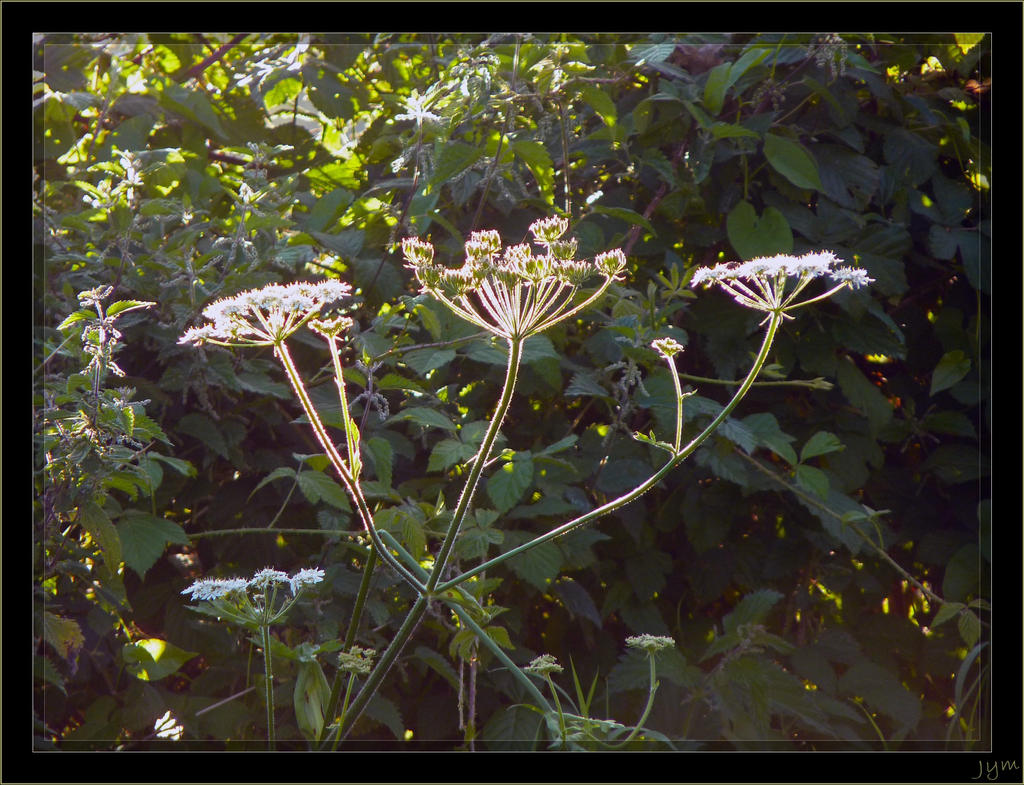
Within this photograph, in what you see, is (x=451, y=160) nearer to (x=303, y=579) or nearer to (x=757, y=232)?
(x=757, y=232)

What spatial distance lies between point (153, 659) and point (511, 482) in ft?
1.84

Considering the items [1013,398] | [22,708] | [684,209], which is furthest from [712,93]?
[22,708]

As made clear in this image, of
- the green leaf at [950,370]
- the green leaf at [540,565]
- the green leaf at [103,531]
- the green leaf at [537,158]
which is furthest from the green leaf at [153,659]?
the green leaf at [950,370]

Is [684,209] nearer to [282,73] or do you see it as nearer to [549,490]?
[549,490]

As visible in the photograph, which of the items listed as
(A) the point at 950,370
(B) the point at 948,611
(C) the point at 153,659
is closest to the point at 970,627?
(B) the point at 948,611

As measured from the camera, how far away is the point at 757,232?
157 cm

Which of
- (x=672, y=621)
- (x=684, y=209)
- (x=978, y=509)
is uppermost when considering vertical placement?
(x=684, y=209)

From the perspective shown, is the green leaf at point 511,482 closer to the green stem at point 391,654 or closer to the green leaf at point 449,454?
the green leaf at point 449,454

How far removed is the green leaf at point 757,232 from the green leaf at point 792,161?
0.07 m

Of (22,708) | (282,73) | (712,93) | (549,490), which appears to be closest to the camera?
(22,708)

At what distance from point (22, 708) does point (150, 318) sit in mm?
591

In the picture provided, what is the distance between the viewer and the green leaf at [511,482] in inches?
50.4

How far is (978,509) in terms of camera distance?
1.55m

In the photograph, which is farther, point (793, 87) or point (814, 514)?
point (793, 87)
